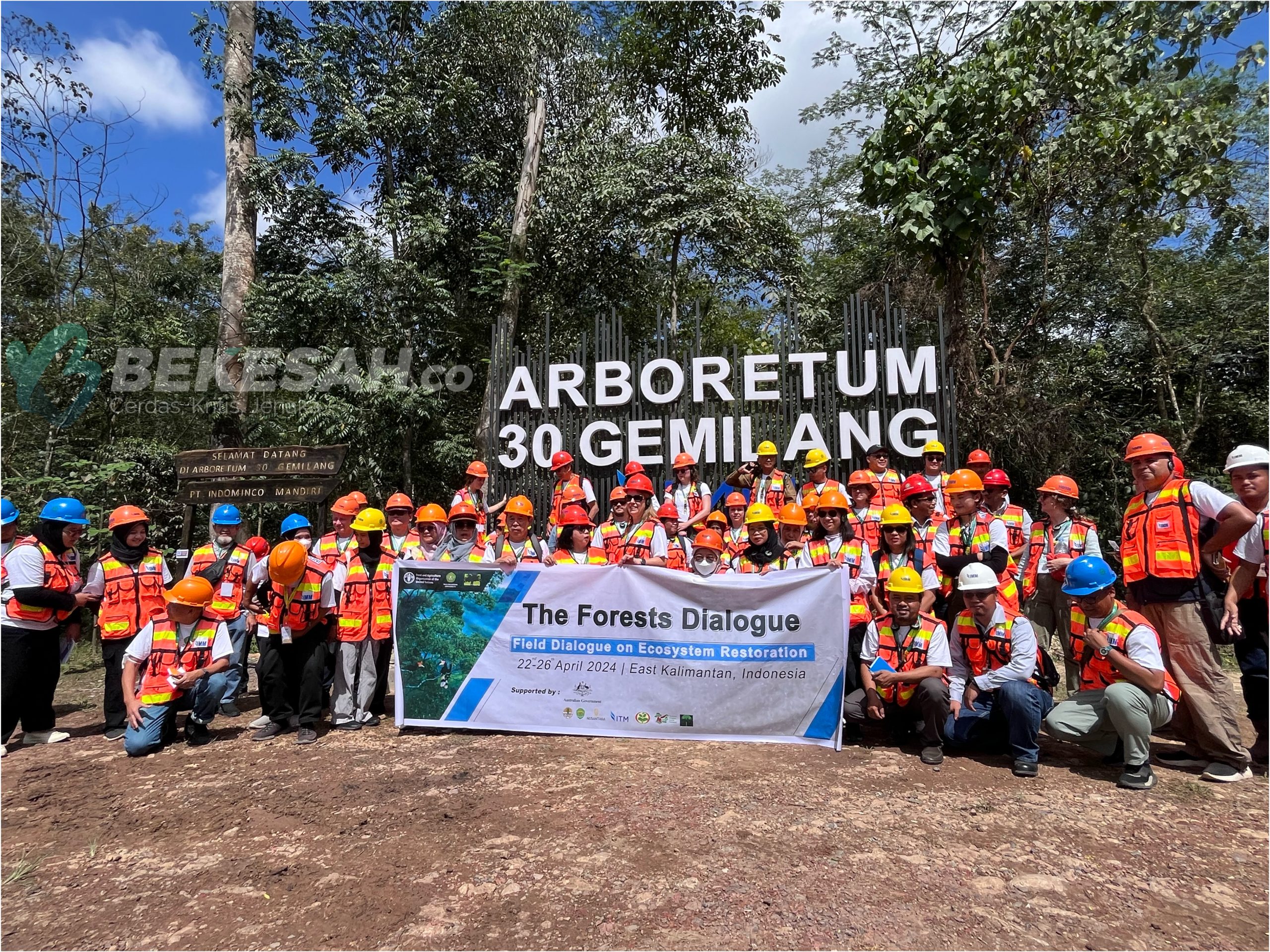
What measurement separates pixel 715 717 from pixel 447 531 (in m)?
2.77

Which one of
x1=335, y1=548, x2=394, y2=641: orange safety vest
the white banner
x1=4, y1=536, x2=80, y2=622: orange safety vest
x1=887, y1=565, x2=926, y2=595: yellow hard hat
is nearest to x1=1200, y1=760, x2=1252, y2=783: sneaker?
x1=887, y1=565, x2=926, y2=595: yellow hard hat

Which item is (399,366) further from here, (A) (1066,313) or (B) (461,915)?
(A) (1066,313)

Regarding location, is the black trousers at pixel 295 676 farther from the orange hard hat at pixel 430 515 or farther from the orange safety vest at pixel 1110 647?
the orange safety vest at pixel 1110 647

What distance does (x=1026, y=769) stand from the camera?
4285mm

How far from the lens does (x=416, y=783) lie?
14.4 ft

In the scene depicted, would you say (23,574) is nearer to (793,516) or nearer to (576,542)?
(576,542)

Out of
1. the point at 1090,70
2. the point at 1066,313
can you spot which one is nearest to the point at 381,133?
the point at 1090,70

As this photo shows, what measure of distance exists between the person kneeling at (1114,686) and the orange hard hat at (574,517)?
342 centimetres

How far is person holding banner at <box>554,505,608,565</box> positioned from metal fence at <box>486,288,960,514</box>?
3.12m

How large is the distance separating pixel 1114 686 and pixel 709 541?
2.62 m

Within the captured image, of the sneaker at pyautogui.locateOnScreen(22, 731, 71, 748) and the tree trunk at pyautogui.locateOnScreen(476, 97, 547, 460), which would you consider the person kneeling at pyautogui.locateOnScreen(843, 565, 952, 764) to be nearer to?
the sneaker at pyautogui.locateOnScreen(22, 731, 71, 748)

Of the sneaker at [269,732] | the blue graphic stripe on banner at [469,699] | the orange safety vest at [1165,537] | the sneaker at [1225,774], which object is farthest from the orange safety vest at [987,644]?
the sneaker at [269,732]

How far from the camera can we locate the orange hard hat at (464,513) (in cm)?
593

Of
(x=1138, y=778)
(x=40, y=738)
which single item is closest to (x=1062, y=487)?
(x=1138, y=778)
